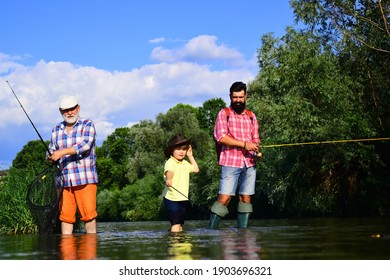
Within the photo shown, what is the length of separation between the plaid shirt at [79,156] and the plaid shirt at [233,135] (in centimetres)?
197

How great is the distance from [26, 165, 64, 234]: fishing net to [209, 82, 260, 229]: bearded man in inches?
97.9

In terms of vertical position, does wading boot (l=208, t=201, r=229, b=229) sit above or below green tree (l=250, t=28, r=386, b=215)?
below

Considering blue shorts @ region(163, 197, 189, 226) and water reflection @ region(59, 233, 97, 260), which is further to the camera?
blue shorts @ region(163, 197, 189, 226)

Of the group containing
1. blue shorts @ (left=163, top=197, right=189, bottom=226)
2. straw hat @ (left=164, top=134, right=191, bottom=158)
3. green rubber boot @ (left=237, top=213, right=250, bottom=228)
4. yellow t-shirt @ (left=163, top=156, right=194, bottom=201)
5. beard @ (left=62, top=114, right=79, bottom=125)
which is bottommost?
green rubber boot @ (left=237, top=213, right=250, bottom=228)

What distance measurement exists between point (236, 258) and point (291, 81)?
22.5 meters

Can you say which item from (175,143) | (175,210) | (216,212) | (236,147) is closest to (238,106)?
(236,147)

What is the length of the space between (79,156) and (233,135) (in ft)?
7.92

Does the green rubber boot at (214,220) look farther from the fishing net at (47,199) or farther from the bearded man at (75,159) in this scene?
the fishing net at (47,199)

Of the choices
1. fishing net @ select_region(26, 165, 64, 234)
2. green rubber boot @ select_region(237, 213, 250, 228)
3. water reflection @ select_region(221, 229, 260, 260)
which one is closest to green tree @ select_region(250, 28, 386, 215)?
fishing net @ select_region(26, 165, 64, 234)

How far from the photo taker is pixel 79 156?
10.4m

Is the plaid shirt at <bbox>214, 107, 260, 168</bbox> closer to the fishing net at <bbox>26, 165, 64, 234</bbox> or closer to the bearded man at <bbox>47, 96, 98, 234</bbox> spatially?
the bearded man at <bbox>47, 96, 98, 234</bbox>

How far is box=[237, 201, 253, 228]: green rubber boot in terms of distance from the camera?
11.3 meters

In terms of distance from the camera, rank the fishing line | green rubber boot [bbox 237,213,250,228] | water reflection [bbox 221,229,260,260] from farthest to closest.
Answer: green rubber boot [bbox 237,213,250,228] → the fishing line → water reflection [bbox 221,229,260,260]
